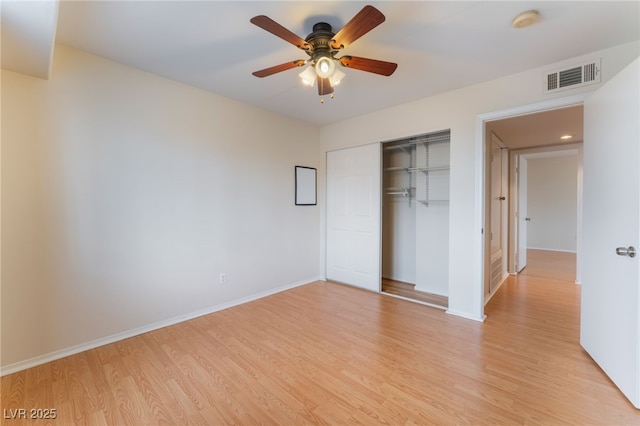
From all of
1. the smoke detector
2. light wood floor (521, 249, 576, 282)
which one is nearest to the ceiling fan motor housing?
the smoke detector

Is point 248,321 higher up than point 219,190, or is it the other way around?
point 219,190

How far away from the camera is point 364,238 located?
13.0ft

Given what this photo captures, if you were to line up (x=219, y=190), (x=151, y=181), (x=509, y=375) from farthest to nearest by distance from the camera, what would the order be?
(x=219, y=190)
(x=151, y=181)
(x=509, y=375)

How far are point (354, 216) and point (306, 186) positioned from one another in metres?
0.91

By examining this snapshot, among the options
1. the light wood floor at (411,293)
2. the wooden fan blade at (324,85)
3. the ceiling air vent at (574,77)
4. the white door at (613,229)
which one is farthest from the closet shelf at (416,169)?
the wooden fan blade at (324,85)

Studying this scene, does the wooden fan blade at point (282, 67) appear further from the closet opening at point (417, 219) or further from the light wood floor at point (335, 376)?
the light wood floor at point (335, 376)

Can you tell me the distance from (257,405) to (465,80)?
342 cm

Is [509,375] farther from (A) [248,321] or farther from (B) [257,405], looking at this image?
(A) [248,321]

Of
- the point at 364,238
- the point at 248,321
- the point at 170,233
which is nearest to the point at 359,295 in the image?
the point at 364,238

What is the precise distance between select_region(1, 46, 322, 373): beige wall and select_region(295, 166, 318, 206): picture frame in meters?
0.57

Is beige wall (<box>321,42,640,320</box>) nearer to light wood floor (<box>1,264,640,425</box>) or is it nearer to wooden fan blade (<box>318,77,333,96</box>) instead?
light wood floor (<box>1,264,640,425</box>)

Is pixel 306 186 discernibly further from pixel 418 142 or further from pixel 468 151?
pixel 468 151

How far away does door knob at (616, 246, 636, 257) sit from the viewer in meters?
1.64

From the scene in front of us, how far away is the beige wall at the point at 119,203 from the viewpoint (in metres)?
2.02
